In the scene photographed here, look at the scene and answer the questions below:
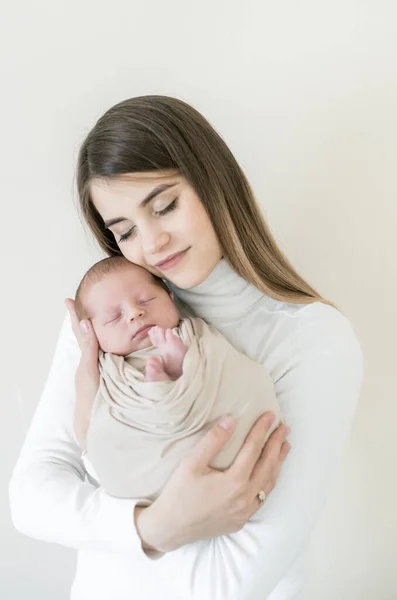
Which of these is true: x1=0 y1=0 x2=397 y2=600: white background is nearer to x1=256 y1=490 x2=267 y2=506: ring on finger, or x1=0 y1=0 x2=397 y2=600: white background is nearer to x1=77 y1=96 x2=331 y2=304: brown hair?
x1=77 y1=96 x2=331 y2=304: brown hair

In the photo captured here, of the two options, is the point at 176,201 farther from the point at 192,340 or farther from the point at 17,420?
the point at 17,420

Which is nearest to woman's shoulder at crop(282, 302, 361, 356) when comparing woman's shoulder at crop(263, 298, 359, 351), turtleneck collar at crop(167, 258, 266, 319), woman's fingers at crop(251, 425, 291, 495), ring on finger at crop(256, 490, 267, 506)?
woman's shoulder at crop(263, 298, 359, 351)

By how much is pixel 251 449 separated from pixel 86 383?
37cm

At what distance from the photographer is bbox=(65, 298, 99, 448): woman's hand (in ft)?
3.98

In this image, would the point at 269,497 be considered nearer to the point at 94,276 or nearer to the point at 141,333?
the point at 141,333

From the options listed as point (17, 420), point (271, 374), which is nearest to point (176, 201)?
point (271, 374)

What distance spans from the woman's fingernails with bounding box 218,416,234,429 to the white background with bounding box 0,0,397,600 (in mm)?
708

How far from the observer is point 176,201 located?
48.9 inches

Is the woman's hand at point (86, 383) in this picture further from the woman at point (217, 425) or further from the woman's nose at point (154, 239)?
the woman's nose at point (154, 239)

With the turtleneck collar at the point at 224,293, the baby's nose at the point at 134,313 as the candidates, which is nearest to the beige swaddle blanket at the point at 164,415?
the baby's nose at the point at 134,313

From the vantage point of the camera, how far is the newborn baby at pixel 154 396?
42.8 inches

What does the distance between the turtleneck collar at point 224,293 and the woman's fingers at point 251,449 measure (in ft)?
1.07

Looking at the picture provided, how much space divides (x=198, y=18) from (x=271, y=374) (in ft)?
3.29

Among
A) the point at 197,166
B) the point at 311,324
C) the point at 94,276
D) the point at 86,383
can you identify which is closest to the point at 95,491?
the point at 86,383
